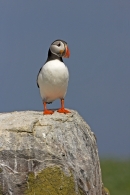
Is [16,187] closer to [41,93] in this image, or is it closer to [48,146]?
[48,146]

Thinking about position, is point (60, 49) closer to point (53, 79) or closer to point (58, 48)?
point (58, 48)

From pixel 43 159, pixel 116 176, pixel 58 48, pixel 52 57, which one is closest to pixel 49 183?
pixel 43 159

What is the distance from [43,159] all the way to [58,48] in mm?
2272

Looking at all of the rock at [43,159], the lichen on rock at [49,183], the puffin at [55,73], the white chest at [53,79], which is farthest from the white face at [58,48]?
the lichen on rock at [49,183]

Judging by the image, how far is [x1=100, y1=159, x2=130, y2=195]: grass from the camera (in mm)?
19344

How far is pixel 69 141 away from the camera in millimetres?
8641

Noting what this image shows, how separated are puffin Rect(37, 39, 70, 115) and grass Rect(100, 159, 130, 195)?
9759mm

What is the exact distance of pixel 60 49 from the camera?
31.2 ft

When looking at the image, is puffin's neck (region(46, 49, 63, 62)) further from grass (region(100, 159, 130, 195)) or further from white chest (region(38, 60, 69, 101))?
grass (region(100, 159, 130, 195))

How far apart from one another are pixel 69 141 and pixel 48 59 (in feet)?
6.00

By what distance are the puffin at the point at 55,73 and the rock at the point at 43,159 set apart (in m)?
0.77

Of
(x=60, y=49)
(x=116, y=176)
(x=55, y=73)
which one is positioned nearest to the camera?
(x=55, y=73)

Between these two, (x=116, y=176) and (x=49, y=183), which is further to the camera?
(x=116, y=176)

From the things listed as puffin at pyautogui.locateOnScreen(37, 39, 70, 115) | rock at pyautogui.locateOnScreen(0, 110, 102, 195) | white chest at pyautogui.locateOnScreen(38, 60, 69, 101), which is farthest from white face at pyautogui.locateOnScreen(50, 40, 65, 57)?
rock at pyautogui.locateOnScreen(0, 110, 102, 195)
